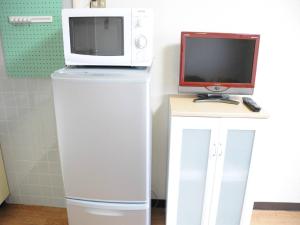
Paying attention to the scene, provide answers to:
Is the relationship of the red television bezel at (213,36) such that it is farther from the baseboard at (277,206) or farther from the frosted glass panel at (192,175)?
the baseboard at (277,206)

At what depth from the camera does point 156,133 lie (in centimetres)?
199

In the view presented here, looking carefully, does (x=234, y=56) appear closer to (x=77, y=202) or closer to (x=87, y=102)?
(x=87, y=102)

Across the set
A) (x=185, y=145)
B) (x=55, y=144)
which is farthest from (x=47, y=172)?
(x=185, y=145)

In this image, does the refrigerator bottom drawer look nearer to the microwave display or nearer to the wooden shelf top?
the wooden shelf top

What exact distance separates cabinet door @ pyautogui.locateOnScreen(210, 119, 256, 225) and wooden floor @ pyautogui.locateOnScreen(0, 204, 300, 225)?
0.42 m

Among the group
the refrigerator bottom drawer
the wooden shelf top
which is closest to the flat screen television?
the wooden shelf top

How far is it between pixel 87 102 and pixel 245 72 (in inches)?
41.4

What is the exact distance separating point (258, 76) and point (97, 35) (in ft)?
3.92

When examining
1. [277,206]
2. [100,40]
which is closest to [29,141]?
[100,40]

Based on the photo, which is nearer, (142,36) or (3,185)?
(142,36)

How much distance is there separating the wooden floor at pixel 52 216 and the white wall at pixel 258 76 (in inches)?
4.0

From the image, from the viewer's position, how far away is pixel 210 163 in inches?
62.3

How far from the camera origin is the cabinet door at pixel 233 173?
4.98 ft

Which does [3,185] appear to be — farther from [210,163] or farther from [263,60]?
[263,60]
